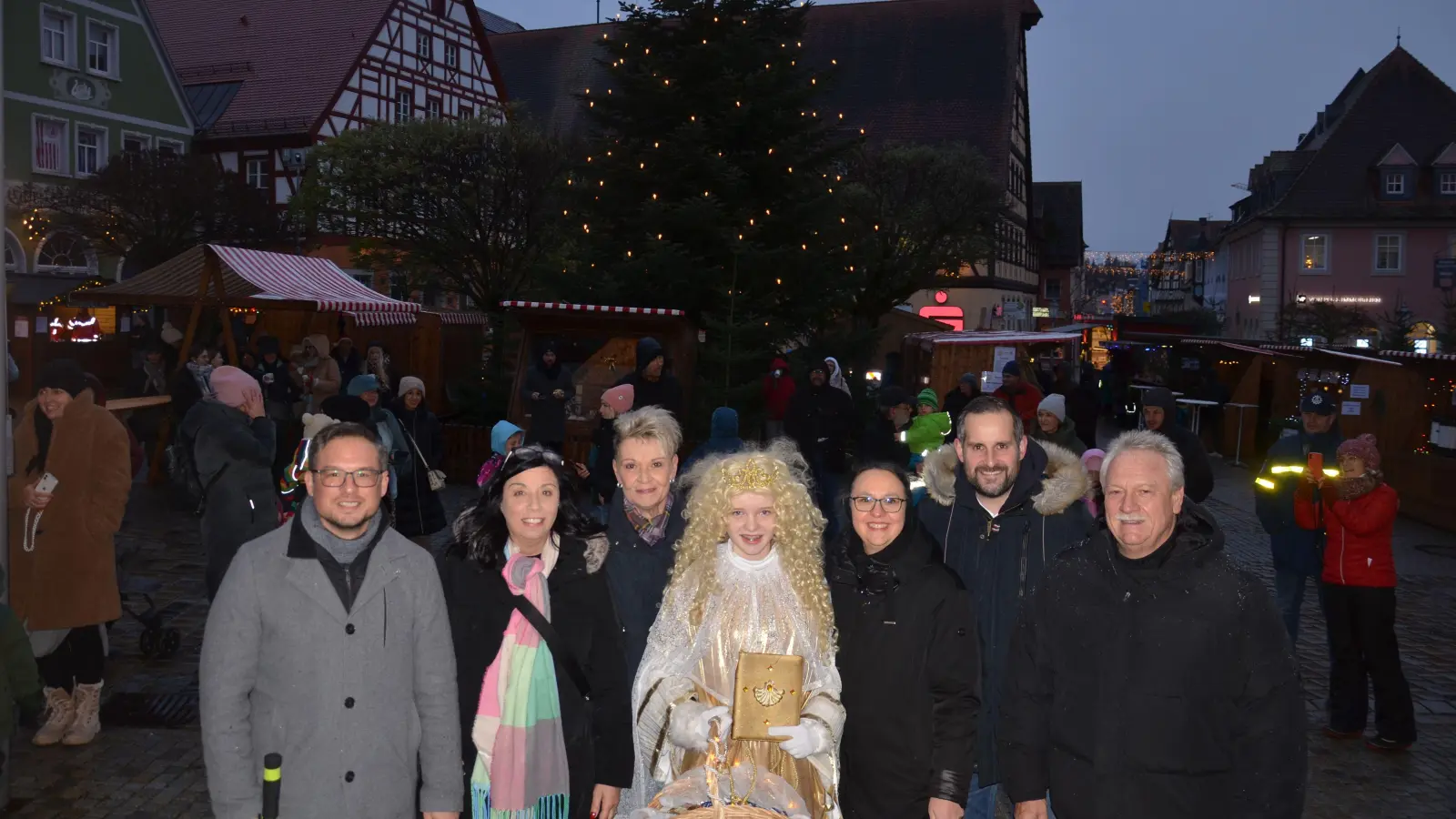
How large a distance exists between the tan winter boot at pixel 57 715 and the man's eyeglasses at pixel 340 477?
414 cm

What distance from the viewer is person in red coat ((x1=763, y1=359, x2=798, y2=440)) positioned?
51.5 feet

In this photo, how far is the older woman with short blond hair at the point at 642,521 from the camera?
4488 millimetres

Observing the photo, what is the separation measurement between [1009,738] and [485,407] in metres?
15.3

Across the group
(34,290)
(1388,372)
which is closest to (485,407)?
(1388,372)

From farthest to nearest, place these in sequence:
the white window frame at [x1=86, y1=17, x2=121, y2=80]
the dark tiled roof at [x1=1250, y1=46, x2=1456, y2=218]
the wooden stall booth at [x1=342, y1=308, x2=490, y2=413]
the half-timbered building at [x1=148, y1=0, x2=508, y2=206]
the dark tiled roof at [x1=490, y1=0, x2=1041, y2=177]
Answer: the dark tiled roof at [x1=490, y1=0, x2=1041, y2=177]
the dark tiled roof at [x1=1250, y1=46, x2=1456, y2=218]
the half-timbered building at [x1=148, y1=0, x2=508, y2=206]
the white window frame at [x1=86, y1=17, x2=121, y2=80]
the wooden stall booth at [x1=342, y1=308, x2=490, y2=413]

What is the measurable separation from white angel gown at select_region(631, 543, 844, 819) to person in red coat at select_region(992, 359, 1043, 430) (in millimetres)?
10651

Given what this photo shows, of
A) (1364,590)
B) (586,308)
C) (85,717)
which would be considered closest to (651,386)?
(586,308)

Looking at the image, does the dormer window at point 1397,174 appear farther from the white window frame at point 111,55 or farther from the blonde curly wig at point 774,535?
the blonde curly wig at point 774,535

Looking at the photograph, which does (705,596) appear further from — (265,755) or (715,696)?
(265,755)

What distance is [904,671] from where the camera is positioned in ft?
13.0

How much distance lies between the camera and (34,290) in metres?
31.2

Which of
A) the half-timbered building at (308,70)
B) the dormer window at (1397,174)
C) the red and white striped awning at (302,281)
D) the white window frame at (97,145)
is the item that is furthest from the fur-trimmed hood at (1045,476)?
the dormer window at (1397,174)

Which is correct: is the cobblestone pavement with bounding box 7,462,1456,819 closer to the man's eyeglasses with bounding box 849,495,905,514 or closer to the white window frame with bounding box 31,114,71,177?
the man's eyeglasses with bounding box 849,495,905,514

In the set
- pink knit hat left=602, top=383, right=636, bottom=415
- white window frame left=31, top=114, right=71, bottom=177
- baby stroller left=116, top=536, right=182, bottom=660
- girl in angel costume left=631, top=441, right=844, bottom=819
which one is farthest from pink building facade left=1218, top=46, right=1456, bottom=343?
girl in angel costume left=631, top=441, right=844, bottom=819
